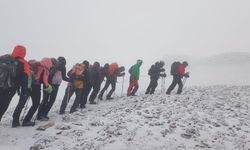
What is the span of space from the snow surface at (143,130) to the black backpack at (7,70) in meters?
2.00

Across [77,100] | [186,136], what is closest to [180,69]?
[77,100]

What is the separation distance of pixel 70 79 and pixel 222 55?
73908 millimetres

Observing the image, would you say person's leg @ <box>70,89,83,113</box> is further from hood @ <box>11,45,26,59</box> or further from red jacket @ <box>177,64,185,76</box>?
red jacket @ <box>177,64,185,76</box>

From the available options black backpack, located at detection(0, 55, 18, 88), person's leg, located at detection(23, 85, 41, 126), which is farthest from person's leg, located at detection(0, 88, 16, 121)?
person's leg, located at detection(23, 85, 41, 126)

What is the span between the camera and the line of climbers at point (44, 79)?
11000 mm

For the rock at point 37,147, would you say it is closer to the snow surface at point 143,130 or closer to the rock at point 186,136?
the snow surface at point 143,130

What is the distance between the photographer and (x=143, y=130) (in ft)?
37.2

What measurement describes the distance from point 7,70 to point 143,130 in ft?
18.2

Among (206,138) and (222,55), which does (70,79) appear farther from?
(222,55)

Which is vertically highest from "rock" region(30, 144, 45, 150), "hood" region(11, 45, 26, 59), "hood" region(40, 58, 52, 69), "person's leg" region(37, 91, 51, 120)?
"hood" region(11, 45, 26, 59)

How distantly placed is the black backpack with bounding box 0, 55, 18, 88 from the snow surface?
200cm

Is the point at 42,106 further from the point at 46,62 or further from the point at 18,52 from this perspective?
the point at 18,52

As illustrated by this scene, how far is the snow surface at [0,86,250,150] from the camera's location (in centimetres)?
1035

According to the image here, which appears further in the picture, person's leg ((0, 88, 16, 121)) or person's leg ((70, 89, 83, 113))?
person's leg ((70, 89, 83, 113))
